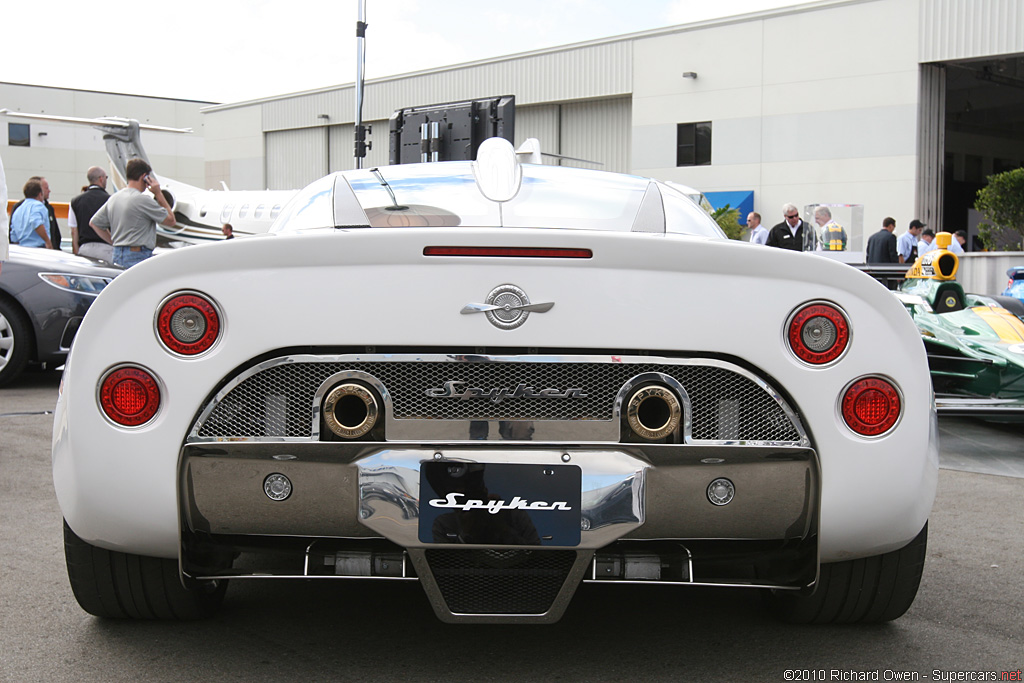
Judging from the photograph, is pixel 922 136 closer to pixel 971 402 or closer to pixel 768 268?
Answer: pixel 971 402

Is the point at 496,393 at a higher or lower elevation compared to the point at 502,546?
higher

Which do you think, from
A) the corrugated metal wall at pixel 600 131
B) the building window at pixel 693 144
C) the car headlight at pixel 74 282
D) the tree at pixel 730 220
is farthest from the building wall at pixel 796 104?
the car headlight at pixel 74 282

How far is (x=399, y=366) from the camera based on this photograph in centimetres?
215

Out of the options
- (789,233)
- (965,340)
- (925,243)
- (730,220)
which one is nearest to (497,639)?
(965,340)

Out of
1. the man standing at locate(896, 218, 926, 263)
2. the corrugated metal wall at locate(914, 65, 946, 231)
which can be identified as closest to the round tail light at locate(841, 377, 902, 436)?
the man standing at locate(896, 218, 926, 263)

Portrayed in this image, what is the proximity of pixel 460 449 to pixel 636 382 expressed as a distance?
38cm

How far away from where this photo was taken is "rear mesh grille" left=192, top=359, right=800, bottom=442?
7.01ft

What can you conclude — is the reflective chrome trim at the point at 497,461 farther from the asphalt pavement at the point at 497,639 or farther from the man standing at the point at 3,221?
the man standing at the point at 3,221

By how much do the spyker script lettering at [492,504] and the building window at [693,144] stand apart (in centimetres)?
2543

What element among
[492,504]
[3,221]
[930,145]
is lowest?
[492,504]

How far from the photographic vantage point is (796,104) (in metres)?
24.7

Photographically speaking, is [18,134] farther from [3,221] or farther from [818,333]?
[818,333]

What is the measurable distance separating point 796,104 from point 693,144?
10.2ft

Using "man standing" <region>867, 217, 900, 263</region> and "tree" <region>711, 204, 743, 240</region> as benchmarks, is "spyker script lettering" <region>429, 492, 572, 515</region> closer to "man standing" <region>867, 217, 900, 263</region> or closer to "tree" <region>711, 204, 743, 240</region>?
"man standing" <region>867, 217, 900, 263</region>
